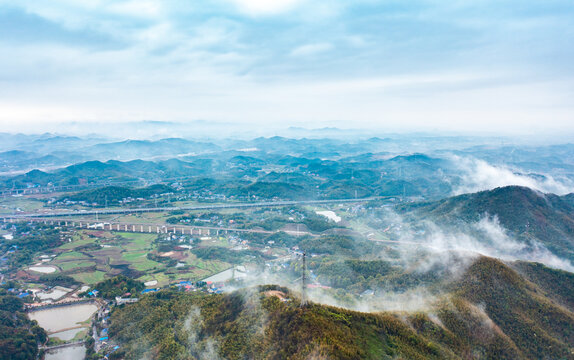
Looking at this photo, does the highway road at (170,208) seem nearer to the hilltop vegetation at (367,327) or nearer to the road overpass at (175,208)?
the road overpass at (175,208)

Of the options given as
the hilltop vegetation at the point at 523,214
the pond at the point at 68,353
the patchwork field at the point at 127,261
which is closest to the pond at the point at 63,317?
the pond at the point at 68,353

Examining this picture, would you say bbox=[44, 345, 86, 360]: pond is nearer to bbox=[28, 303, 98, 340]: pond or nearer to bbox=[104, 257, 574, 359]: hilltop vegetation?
bbox=[28, 303, 98, 340]: pond

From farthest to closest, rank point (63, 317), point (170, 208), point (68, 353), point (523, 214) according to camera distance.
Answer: point (170, 208) < point (523, 214) < point (63, 317) < point (68, 353)

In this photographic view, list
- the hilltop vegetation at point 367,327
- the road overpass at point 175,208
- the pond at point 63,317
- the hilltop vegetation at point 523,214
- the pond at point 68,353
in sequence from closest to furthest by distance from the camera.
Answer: the hilltop vegetation at point 367,327
the pond at point 68,353
the pond at point 63,317
the hilltop vegetation at point 523,214
the road overpass at point 175,208

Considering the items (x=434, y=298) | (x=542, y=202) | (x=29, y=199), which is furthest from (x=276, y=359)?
(x=29, y=199)

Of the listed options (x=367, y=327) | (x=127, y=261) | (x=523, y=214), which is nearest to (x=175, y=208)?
(x=127, y=261)

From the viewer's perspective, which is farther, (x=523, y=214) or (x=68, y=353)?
(x=523, y=214)

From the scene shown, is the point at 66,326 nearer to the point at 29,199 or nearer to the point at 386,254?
the point at 386,254

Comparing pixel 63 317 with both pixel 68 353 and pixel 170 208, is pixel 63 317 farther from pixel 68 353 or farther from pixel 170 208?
pixel 170 208

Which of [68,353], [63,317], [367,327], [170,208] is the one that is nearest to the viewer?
[367,327]

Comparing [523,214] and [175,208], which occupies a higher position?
[523,214]

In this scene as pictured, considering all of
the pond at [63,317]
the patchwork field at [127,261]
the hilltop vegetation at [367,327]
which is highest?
the hilltop vegetation at [367,327]
